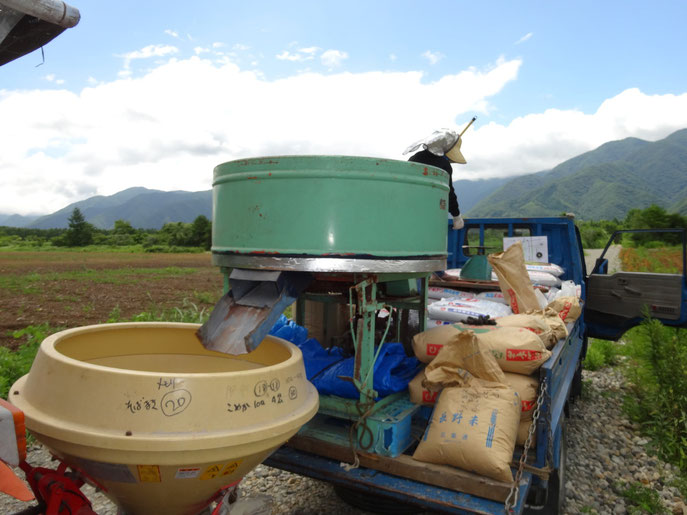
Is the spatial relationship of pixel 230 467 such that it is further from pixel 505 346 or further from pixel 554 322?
pixel 554 322

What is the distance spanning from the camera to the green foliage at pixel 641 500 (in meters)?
3.66

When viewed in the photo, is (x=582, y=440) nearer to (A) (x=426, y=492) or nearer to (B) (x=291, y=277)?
(A) (x=426, y=492)

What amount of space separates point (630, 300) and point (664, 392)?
108cm

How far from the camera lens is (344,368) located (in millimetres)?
2873

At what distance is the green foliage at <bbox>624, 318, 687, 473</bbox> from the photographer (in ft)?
15.4

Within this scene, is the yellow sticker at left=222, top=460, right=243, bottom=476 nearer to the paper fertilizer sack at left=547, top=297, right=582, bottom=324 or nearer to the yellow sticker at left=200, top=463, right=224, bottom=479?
the yellow sticker at left=200, top=463, right=224, bottom=479

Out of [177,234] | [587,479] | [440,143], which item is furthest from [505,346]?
[177,234]

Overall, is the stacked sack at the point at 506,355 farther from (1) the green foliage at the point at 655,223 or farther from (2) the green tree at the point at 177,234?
(2) the green tree at the point at 177,234

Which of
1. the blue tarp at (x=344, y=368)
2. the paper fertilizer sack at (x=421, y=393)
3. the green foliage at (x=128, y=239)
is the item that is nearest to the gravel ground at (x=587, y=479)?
the blue tarp at (x=344, y=368)

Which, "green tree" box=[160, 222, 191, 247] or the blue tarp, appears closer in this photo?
the blue tarp

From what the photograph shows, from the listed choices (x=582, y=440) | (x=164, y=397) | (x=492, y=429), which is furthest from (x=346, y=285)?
(x=582, y=440)

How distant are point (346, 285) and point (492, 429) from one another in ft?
3.85

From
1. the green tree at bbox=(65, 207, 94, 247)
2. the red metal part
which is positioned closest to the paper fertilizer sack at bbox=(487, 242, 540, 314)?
the red metal part

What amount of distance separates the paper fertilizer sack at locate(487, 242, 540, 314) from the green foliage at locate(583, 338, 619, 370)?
4.32m
